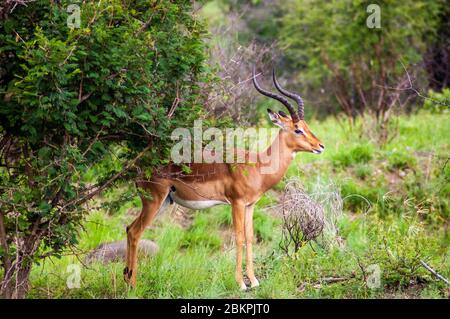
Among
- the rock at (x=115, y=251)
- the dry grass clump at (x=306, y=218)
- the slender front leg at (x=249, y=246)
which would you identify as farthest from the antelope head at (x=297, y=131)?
the rock at (x=115, y=251)

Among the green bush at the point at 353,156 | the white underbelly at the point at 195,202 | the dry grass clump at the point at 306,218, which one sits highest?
the green bush at the point at 353,156

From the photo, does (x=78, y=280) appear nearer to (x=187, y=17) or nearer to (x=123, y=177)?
(x=123, y=177)

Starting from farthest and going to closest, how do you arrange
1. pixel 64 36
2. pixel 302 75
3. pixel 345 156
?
pixel 302 75 → pixel 345 156 → pixel 64 36

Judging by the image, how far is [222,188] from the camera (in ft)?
22.4

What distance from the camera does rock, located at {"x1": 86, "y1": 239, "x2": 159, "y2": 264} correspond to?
24.8 ft

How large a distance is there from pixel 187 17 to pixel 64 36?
115cm

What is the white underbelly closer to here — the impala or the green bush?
the impala

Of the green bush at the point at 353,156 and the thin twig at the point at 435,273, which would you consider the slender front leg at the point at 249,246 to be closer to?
the thin twig at the point at 435,273

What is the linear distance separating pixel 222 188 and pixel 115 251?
165 cm

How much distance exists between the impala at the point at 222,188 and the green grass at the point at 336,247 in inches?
12.1

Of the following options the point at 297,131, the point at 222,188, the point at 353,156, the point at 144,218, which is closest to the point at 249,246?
the point at 222,188

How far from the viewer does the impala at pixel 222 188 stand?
6688 mm
